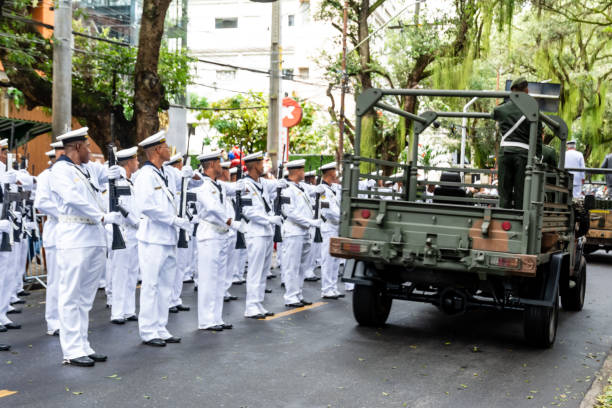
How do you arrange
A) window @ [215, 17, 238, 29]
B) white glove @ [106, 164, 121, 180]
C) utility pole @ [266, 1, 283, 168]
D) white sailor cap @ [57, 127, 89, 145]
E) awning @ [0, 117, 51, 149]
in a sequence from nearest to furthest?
white sailor cap @ [57, 127, 89, 145] < white glove @ [106, 164, 121, 180] < awning @ [0, 117, 51, 149] < utility pole @ [266, 1, 283, 168] < window @ [215, 17, 238, 29]

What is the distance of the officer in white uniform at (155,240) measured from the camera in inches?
310

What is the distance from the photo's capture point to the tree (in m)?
13.6

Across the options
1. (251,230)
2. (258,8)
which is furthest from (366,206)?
(258,8)

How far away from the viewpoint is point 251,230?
386 inches

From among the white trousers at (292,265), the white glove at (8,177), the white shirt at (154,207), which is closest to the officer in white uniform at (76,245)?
the white shirt at (154,207)

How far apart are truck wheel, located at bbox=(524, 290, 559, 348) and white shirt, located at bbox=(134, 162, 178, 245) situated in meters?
3.79

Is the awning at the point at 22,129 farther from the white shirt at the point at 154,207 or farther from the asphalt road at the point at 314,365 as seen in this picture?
the white shirt at the point at 154,207

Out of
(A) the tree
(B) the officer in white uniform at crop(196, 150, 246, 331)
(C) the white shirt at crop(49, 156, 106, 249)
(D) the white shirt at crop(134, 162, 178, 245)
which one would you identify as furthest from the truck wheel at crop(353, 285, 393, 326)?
(A) the tree

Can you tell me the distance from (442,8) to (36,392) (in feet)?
63.8

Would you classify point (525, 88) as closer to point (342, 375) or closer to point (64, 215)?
point (342, 375)

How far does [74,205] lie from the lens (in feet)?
23.1

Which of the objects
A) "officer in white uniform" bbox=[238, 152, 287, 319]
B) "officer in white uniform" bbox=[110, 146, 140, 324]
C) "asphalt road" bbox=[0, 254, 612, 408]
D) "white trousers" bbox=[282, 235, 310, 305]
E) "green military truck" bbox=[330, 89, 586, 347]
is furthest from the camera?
"white trousers" bbox=[282, 235, 310, 305]

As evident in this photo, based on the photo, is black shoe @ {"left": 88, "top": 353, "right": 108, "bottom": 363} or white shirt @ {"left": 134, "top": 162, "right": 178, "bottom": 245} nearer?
black shoe @ {"left": 88, "top": 353, "right": 108, "bottom": 363}

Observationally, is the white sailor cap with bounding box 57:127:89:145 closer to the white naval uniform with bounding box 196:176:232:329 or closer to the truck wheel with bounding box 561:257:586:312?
the white naval uniform with bounding box 196:176:232:329
